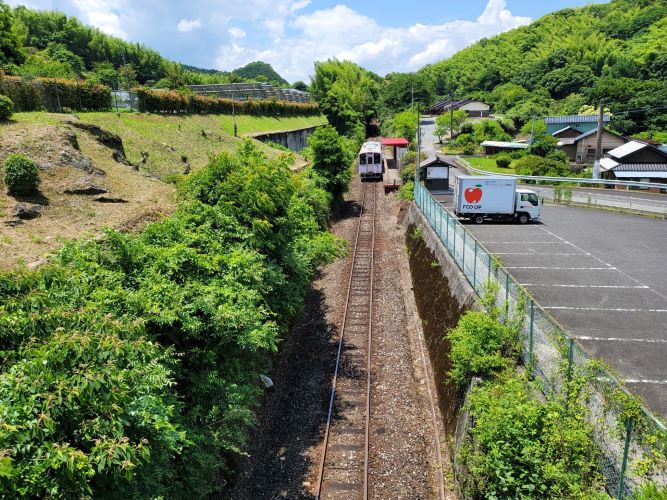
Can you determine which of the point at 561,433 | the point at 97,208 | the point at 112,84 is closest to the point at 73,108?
the point at 97,208

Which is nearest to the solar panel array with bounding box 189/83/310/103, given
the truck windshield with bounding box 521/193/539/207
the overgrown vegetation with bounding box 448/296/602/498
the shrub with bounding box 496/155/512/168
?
the shrub with bounding box 496/155/512/168

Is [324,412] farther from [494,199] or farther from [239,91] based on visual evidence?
[239,91]

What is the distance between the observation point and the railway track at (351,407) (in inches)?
413

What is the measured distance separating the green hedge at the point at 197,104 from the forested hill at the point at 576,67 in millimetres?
50050

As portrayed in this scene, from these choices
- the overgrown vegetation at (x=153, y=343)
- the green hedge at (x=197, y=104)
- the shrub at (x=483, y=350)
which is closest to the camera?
the overgrown vegetation at (x=153, y=343)

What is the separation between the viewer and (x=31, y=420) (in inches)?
183

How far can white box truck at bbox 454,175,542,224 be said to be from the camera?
85.3 feet

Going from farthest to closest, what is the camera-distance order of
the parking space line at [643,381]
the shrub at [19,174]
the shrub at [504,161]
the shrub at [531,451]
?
the shrub at [504,161] → the shrub at [19,174] → the parking space line at [643,381] → the shrub at [531,451]

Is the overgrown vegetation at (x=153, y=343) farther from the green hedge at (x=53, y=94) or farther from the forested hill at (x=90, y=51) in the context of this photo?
the forested hill at (x=90, y=51)

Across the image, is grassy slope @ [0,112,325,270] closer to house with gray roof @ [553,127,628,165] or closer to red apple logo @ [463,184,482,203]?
red apple logo @ [463,184,482,203]

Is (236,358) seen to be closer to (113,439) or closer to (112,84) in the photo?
(113,439)

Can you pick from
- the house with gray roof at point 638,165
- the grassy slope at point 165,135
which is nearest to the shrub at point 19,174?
the grassy slope at point 165,135

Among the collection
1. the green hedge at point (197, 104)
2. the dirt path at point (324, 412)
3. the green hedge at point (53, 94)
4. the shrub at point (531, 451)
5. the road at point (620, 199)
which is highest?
the green hedge at point (197, 104)

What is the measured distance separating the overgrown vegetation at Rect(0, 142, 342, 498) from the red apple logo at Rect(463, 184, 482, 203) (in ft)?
43.8
